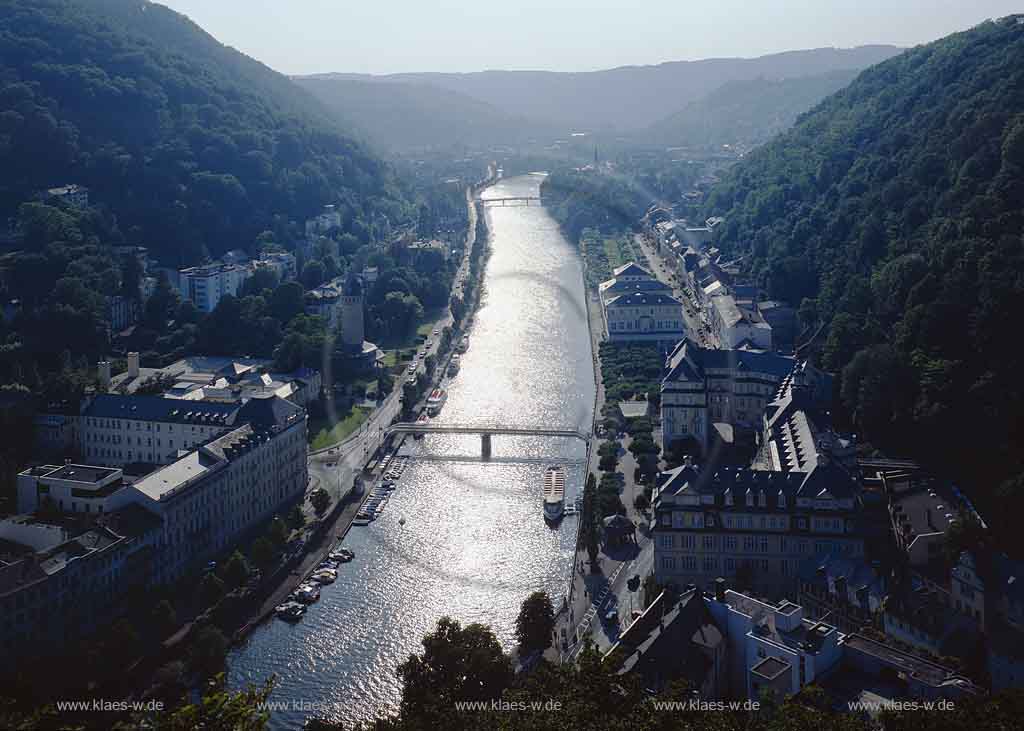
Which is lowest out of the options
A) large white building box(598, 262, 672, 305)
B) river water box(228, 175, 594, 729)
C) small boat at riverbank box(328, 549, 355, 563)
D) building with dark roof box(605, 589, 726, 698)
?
river water box(228, 175, 594, 729)

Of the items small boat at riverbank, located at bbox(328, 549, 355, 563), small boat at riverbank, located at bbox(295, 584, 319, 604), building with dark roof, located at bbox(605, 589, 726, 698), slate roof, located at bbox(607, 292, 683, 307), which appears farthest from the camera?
slate roof, located at bbox(607, 292, 683, 307)

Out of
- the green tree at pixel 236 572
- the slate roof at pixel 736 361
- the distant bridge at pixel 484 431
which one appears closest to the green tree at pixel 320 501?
the green tree at pixel 236 572

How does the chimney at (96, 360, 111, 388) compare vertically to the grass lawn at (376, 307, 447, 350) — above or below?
above

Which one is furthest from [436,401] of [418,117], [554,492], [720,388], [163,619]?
[418,117]

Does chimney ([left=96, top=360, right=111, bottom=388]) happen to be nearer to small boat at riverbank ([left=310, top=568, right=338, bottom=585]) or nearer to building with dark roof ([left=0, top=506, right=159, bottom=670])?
building with dark roof ([left=0, top=506, right=159, bottom=670])

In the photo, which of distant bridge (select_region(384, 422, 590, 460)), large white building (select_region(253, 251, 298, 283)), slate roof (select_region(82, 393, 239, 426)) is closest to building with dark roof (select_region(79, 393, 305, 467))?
slate roof (select_region(82, 393, 239, 426))

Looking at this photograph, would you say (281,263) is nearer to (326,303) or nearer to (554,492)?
(326,303)

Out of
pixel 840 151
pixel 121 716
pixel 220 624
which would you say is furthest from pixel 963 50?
pixel 121 716
